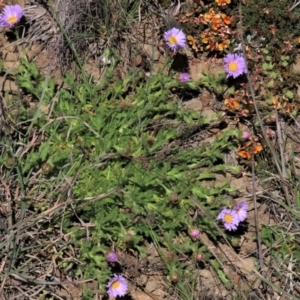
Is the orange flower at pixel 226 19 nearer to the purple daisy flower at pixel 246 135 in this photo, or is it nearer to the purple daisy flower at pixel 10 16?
the purple daisy flower at pixel 246 135

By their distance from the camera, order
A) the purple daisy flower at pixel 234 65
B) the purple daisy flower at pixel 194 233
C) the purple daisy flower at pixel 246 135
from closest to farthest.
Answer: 1. the purple daisy flower at pixel 194 233
2. the purple daisy flower at pixel 246 135
3. the purple daisy flower at pixel 234 65

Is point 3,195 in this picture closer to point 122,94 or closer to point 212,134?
point 122,94

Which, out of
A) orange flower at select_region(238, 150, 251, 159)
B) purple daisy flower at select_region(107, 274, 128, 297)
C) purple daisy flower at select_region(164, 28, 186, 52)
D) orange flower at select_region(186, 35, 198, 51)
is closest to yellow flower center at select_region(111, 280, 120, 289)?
purple daisy flower at select_region(107, 274, 128, 297)

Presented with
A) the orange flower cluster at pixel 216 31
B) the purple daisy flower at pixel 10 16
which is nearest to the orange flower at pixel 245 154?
the orange flower cluster at pixel 216 31

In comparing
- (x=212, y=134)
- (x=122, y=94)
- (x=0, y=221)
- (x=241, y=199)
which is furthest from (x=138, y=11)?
(x=0, y=221)

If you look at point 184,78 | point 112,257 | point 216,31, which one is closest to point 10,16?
point 184,78

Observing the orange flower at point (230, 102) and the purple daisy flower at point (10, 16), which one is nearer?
the purple daisy flower at point (10, 16)

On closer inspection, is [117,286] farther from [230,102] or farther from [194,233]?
[230,102]

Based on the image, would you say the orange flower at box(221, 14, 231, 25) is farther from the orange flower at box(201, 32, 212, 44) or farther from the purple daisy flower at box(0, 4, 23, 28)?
the purple daisy flower at box(0, 4, 23, 28)
